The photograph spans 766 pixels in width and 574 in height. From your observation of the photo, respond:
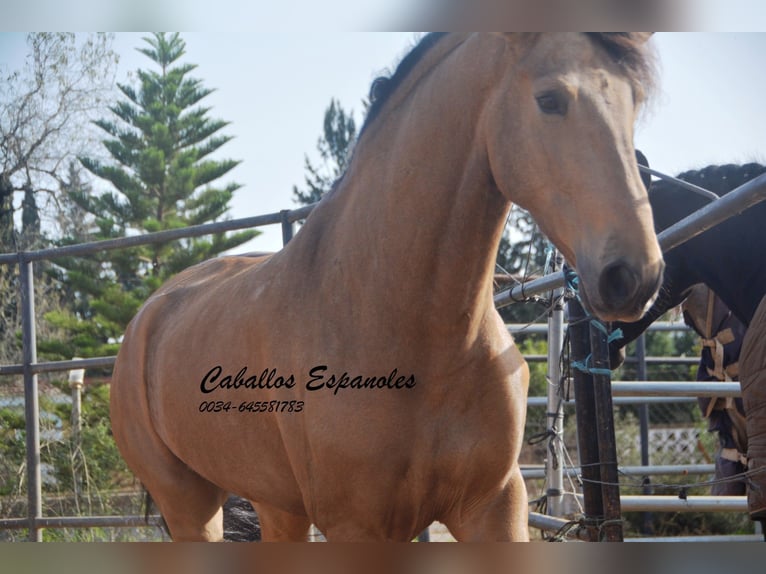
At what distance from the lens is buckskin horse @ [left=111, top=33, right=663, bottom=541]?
1482 millimetres

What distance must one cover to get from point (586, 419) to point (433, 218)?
845 millimetres

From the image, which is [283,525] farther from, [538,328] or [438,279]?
[538,328]

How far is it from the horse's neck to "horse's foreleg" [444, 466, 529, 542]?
1.30 ft

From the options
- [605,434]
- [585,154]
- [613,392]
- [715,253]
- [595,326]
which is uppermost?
[585,154]

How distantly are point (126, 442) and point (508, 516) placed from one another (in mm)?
1490

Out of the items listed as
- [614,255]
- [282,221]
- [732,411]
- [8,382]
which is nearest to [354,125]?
[282,221]

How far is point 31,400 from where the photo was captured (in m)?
3.23

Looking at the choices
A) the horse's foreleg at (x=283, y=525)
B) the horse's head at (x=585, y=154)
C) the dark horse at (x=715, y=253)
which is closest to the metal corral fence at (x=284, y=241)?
the dark horse at (x=715, y=253)

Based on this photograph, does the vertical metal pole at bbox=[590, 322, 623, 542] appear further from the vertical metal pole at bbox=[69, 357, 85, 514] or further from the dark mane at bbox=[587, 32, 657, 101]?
the vertical metal pole at bbox=[69, 357, 85, 514]

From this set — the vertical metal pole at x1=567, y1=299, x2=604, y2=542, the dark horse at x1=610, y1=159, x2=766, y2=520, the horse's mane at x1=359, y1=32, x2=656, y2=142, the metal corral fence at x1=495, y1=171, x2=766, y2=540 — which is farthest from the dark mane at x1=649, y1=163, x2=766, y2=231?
the horse's mane at x1=359, y1=32, x2=656, y2=142

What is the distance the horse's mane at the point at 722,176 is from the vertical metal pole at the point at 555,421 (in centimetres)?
51

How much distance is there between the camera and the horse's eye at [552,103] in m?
1.50

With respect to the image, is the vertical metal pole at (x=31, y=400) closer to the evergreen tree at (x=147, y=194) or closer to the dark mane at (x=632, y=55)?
the evergreen tree at (x=147, y=194)

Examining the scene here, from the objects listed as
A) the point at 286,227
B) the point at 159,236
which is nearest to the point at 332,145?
the point at 286,227
